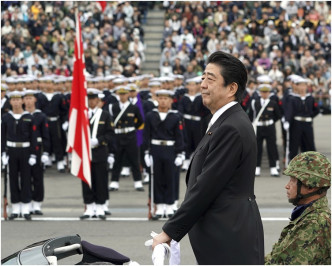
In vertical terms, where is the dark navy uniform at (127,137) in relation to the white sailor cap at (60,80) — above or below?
below

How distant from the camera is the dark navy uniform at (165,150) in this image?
1361 cm

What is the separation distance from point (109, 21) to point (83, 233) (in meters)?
19.7

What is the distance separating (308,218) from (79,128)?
8294mm

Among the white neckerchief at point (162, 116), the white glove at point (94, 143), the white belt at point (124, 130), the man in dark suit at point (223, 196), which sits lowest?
the white belt at point (124, 130)

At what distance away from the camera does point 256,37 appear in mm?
30125

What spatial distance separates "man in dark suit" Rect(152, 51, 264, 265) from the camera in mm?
4859

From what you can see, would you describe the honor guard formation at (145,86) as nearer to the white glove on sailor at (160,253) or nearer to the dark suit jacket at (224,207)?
→ the dark suit jacket at (224,207)

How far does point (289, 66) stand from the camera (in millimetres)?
28906

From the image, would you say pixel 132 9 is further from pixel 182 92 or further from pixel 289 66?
pixel 182 92

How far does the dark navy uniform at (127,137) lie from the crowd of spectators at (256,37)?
10.5 meters

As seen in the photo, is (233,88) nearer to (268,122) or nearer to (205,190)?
(205,190)

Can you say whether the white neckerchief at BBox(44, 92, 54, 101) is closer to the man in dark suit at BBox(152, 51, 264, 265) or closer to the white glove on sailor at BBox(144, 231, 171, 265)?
the man in dark suit at BBox(152, 51, 264, 265)

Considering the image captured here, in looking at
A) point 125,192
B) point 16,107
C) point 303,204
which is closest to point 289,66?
point 125,192

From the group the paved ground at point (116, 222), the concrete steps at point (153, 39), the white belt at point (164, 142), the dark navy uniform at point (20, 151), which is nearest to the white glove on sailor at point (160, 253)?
the paved ground at point (116, 222)
